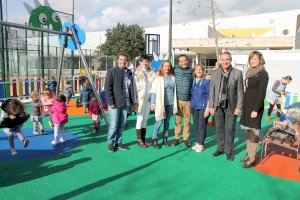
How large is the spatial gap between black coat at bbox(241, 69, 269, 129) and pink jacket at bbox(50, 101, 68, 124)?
354 cm

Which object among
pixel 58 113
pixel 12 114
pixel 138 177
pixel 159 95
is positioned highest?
pixel 159 95

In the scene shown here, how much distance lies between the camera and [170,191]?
4.21 meters

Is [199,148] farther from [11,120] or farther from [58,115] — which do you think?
[11,120]

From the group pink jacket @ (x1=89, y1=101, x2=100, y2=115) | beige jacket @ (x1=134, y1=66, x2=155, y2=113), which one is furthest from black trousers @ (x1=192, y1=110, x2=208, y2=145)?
pink jacket @ (x1=89, y1=101, x2=100, y2=115)

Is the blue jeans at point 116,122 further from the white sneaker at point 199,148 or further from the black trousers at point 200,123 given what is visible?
the white sneaker at point 199,148

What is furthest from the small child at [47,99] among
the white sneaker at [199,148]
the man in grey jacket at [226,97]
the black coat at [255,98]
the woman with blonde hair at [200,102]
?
the black coat at [255,98]

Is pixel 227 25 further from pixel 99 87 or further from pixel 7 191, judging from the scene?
pixel 7 191

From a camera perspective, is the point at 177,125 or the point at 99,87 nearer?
the point at 177,125

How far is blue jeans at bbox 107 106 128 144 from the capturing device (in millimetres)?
5798

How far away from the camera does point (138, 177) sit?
15.3 ft

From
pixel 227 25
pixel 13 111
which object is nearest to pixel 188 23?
pixel 227 25

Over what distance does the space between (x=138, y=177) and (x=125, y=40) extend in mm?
41360

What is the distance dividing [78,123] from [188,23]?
43.4 m

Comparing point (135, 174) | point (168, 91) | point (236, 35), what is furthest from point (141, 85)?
point (236, 35)
